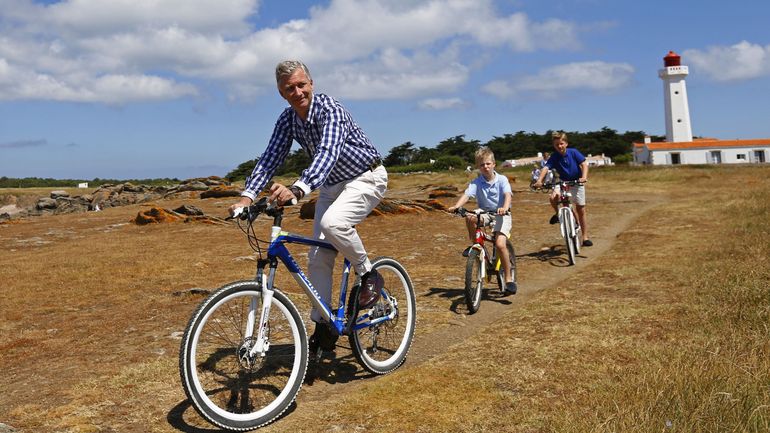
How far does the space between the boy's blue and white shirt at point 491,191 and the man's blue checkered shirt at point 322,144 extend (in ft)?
11.2

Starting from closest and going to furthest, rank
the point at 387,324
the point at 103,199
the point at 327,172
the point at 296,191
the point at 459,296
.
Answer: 1. the point at 296,191
2. the point at 327,172
3. the point at 387,324
4. the point at 459,296
5. the point at 103,199

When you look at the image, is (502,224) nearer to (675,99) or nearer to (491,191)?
(491,191)

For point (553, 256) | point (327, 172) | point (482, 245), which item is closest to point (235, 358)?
point (327, 172)

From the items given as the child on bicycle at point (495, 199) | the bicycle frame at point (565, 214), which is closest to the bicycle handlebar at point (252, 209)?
the child on bicycle at point (495, 199)

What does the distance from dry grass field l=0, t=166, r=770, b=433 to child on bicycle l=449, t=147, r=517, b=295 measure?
596 millimetres

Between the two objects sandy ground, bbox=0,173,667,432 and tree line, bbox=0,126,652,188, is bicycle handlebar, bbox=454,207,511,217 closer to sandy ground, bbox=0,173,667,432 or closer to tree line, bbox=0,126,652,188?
sandy ground, bbox=0,173,667,432

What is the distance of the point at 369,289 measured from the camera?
17.1ft

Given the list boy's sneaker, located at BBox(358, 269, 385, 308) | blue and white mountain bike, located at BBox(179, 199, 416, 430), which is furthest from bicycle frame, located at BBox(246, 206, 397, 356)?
boy's sneaker, located at BBox(358, 269, 385, 308)

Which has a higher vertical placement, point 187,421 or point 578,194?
point 578,194

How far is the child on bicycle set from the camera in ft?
26.4

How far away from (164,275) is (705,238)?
33.9ft

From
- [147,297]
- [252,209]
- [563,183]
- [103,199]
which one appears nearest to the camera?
[252,209]

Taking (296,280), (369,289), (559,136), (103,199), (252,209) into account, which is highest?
(559,136)

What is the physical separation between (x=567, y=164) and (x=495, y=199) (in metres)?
4.28
